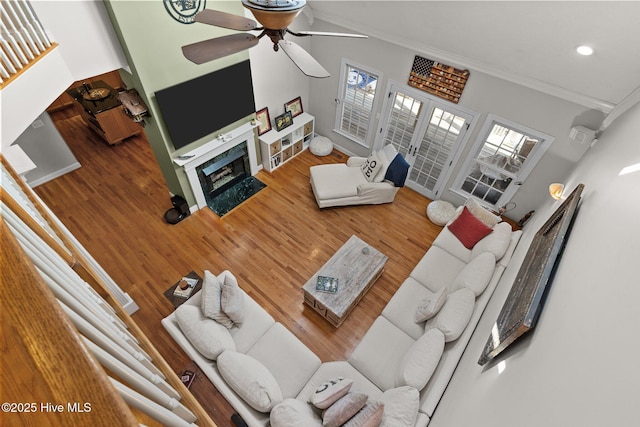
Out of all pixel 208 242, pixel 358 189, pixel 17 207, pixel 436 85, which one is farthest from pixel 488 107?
pixel 17 207

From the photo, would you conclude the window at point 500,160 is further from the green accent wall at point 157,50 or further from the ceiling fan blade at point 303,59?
the green accent wall at point 157,50

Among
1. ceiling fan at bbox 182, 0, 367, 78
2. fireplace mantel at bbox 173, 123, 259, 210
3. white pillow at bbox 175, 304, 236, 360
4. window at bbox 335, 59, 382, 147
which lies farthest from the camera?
window at bbox 335, 59, 382, 147

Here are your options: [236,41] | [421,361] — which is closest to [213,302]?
[421,361]

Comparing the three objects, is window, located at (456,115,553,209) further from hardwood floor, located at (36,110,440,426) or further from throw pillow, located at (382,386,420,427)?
throw pillow, located at (382,386,420,427)

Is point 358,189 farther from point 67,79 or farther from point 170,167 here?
point 67,79

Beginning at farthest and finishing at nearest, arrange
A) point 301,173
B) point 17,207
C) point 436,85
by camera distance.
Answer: point 301,173 < point 436,85 < point 17,207

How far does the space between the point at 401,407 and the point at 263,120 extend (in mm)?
4840

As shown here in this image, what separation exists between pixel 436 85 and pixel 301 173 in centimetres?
277

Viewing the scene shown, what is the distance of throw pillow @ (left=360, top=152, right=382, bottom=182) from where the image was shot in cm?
520

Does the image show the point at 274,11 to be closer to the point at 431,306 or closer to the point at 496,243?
the point at 431,306

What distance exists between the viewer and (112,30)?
3340 millimetres

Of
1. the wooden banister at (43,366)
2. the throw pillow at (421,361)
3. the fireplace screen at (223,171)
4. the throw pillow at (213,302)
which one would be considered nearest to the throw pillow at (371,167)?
the fireplace screen at (223,171)

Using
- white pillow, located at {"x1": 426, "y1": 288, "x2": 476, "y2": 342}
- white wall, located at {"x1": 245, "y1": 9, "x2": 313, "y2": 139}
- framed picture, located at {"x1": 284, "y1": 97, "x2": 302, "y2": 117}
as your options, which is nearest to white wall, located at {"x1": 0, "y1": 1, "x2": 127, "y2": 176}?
white wall, located at {"x1": 245, "y1": 9, "x2": 313, "y2": 139}

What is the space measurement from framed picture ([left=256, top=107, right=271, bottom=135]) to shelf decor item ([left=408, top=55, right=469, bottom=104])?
101 inches
